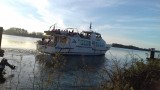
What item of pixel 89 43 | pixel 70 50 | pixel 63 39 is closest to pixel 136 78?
pixel 63 39

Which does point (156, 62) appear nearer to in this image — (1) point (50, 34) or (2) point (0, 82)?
(2) point (0, 82)

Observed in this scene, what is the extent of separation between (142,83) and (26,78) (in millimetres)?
12137

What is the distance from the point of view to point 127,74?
8.82m

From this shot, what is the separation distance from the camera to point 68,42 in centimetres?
4688

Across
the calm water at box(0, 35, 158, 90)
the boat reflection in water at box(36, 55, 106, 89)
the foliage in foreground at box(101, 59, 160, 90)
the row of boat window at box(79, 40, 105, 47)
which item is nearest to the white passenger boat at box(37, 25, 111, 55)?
the row of boat window at box(79, 40, 105, 47)

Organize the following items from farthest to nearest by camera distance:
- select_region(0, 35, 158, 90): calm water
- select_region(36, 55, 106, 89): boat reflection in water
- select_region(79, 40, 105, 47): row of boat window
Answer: select_region(79, 40, 105, 47): row of boat window → select_region(0, 35, 158, 90): calm water → select_region(36, 55, 106, 89): boat reflection in water

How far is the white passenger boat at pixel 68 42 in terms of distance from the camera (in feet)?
150

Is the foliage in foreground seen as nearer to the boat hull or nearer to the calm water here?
the calm water

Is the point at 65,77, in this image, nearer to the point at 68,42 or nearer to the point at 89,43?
the point at 68,42

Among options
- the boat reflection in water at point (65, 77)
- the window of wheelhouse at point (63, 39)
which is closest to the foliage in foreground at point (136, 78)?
the boat reflection in water at point (65, 77)

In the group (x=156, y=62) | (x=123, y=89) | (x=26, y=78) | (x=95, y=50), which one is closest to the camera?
(x=123, y=89)

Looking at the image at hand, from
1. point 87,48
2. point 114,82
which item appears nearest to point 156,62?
point 114,82

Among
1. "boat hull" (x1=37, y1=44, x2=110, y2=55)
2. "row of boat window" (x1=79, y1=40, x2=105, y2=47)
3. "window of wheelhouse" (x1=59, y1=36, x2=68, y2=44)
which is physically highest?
"window of wheelhouse" (x1=59, y1=36, x2=68, y2=44)

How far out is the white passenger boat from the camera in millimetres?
45719
